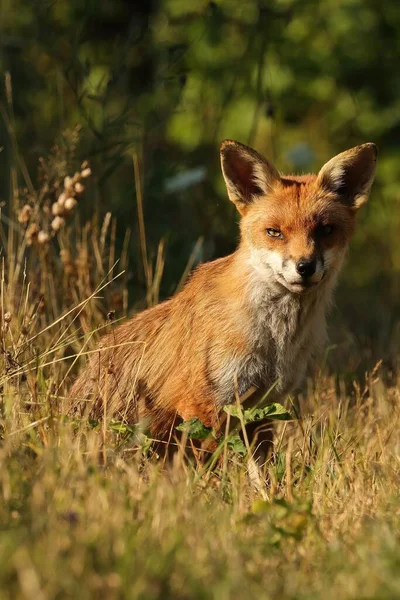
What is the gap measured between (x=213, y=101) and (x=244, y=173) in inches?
248

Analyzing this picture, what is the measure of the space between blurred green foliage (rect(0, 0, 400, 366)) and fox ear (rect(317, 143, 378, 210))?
2122 mm

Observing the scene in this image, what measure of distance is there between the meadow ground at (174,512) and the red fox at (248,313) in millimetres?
352

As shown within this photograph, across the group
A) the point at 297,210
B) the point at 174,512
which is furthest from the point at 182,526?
the point at 297,210

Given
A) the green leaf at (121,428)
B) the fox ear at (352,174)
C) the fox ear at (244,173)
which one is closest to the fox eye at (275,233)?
the fox ear at (244,173)

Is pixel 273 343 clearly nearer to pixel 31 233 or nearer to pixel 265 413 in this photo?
pixel 265 413

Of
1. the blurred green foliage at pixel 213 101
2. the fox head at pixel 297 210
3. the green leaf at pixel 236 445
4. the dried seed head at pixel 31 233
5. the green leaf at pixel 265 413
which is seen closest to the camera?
the green leaf at pixel 236 445

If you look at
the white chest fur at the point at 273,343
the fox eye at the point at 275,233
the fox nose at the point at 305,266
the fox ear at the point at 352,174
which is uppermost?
the fox ear at the point at 352,174

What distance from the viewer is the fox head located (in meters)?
4.98

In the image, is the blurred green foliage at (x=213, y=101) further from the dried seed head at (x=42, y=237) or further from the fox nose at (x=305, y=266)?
the fox nose at (x=305, y=266)

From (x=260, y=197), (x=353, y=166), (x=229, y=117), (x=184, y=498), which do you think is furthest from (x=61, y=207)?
(x=229, y=117)

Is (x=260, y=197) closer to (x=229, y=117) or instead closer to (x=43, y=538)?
(x=43, y=538)

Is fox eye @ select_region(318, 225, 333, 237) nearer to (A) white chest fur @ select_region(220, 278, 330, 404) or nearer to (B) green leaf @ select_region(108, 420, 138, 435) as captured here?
(A) white chest fur @ select_region(220, 278, 330, 404)

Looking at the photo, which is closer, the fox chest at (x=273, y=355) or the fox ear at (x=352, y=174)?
the fox chest at (x=273, y=355)

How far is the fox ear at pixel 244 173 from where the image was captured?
17.6 feet
